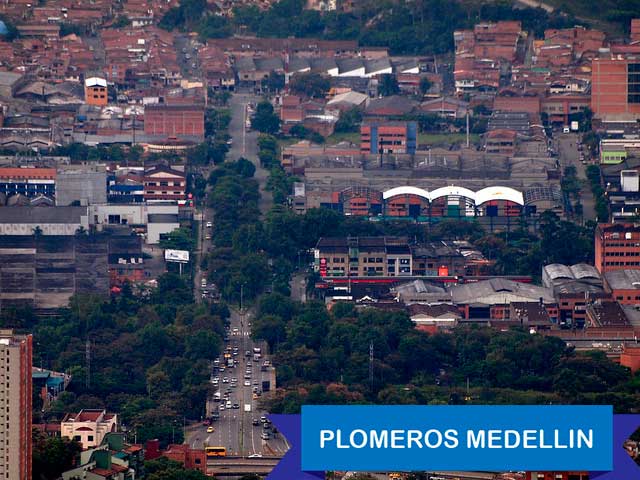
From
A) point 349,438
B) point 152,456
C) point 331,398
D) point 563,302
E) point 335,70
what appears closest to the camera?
point 349,438

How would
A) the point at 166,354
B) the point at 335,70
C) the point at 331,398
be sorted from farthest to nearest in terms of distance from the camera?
the point at 335,70
the point at 166,354
the point at 331,398

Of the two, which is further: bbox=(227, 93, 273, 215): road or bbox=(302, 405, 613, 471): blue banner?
bbox=(227, 93, 273, 215): road

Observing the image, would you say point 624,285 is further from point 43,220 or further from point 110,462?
point 110,462

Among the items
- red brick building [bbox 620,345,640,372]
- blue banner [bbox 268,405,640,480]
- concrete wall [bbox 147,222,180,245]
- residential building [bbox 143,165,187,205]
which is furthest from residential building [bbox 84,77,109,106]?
blue banner [bbox 268,405,640,480]

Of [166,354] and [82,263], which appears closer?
[166,354]

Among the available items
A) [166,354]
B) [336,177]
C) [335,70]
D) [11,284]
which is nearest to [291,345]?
[166,354]

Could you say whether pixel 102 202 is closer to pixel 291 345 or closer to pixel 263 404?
pixel 291 345

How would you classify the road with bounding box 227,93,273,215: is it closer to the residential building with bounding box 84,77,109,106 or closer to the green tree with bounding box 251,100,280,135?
the green tree with bounding box 251,100,280,135

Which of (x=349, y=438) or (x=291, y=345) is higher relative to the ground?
(x=349, y=438)
